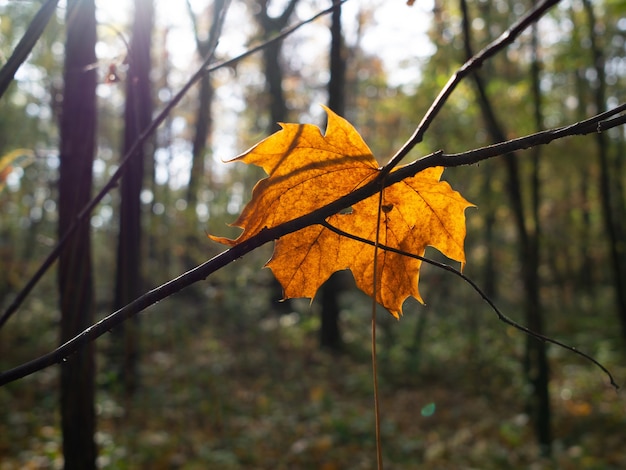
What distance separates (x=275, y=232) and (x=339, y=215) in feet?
0.59

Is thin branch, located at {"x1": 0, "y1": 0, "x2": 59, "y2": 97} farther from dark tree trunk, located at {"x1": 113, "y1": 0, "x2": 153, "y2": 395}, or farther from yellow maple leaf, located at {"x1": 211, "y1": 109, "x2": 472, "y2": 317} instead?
dark tree trunk, located at {"x1": 113, "y1": 0, "x2": 153, "y2": 395}

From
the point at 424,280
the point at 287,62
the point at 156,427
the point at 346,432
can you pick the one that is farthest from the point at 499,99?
the point at 287,62

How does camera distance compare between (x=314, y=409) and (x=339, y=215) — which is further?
(x=314, y=409)

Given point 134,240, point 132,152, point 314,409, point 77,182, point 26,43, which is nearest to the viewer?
point 26,43

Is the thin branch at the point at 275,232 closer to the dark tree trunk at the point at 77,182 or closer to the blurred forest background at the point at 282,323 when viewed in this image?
the blurred forest background at the point at 282,323

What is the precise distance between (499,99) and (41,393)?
24.1 ft

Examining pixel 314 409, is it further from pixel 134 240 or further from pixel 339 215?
pixel 339 215

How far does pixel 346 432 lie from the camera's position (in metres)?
5.19

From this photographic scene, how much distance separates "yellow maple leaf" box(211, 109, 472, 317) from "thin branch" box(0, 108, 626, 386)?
5 centimetres

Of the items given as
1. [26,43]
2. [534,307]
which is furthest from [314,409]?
[26,43]

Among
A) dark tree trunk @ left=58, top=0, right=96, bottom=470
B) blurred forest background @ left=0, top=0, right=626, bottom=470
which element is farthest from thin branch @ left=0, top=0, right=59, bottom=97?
dark tree trunk @ left=58, top=0, right=96, bottom=470

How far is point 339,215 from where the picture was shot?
771 millimetres

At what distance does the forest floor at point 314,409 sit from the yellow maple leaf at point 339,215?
401cm

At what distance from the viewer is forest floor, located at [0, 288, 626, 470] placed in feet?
15.1
